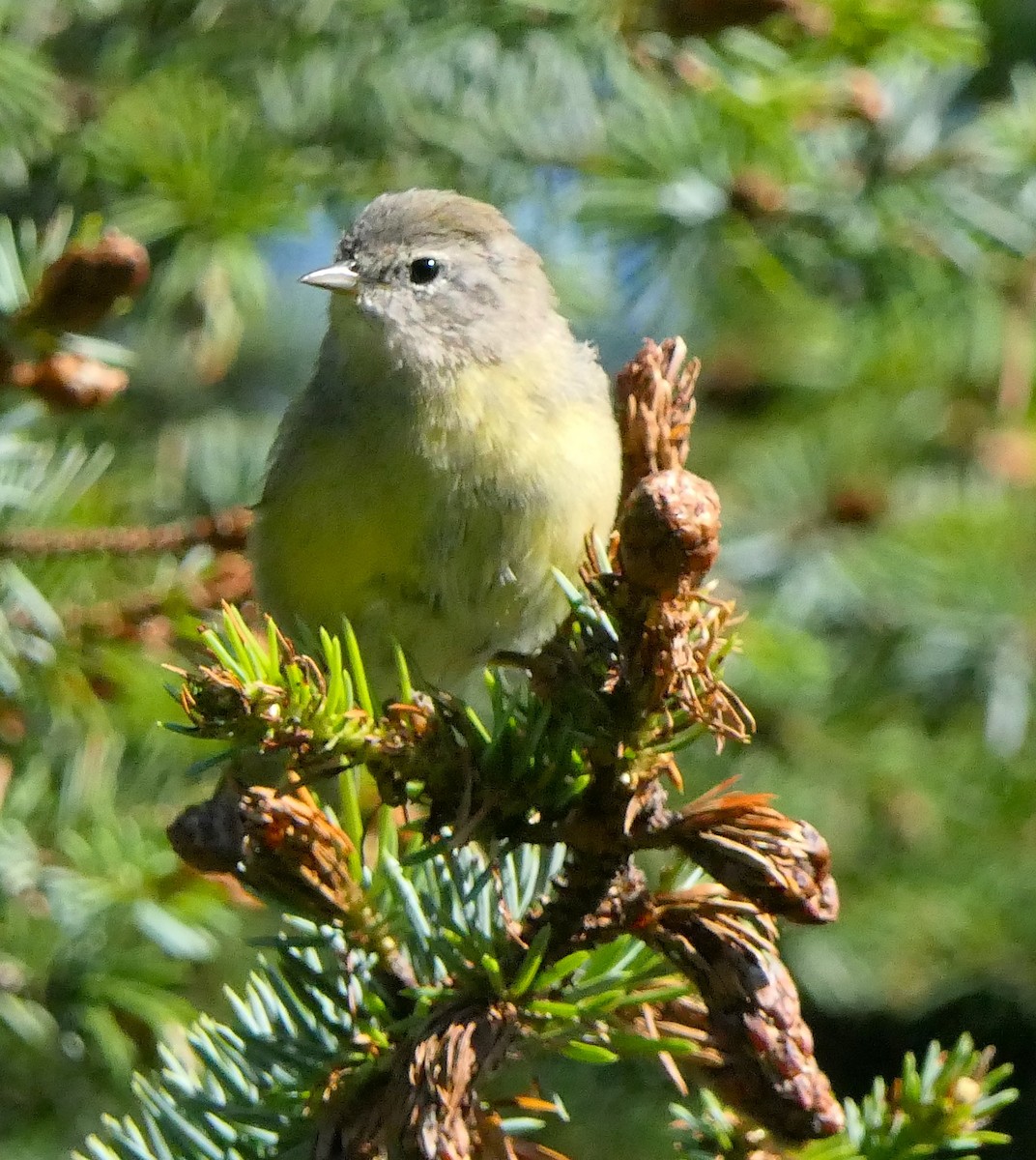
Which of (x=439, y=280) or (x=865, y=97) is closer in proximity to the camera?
(x=865, y=97)

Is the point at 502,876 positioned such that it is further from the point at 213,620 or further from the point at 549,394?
the point at 549,394

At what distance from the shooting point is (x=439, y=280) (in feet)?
9.82

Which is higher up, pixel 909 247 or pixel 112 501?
pixel 909 247

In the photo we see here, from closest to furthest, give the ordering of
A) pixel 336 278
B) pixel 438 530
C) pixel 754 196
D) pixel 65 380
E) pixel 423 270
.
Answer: pixel 65 380 < pixel 438 530 < pixel 754 196 < pixel 336 278 < pixel 423 270

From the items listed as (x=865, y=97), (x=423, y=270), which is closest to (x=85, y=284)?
(x=423, y=270)

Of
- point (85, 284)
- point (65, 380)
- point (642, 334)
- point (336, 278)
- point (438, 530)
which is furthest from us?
point (642, 334)

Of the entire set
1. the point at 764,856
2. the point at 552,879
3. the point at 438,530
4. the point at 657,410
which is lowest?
the point at 438,530

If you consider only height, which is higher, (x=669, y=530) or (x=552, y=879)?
(x=669, y=530)

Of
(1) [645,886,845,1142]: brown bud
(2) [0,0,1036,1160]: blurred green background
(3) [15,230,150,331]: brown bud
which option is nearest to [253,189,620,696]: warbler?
(2) [0,0,1036,1160]: blurred green background

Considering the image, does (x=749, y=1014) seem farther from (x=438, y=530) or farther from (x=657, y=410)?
(x=438, y=530)

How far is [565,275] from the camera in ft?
10.9

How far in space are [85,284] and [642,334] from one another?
176 centimetres

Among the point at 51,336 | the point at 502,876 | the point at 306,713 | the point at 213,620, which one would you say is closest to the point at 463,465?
the point at 213,620

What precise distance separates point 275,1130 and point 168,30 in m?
1.98
